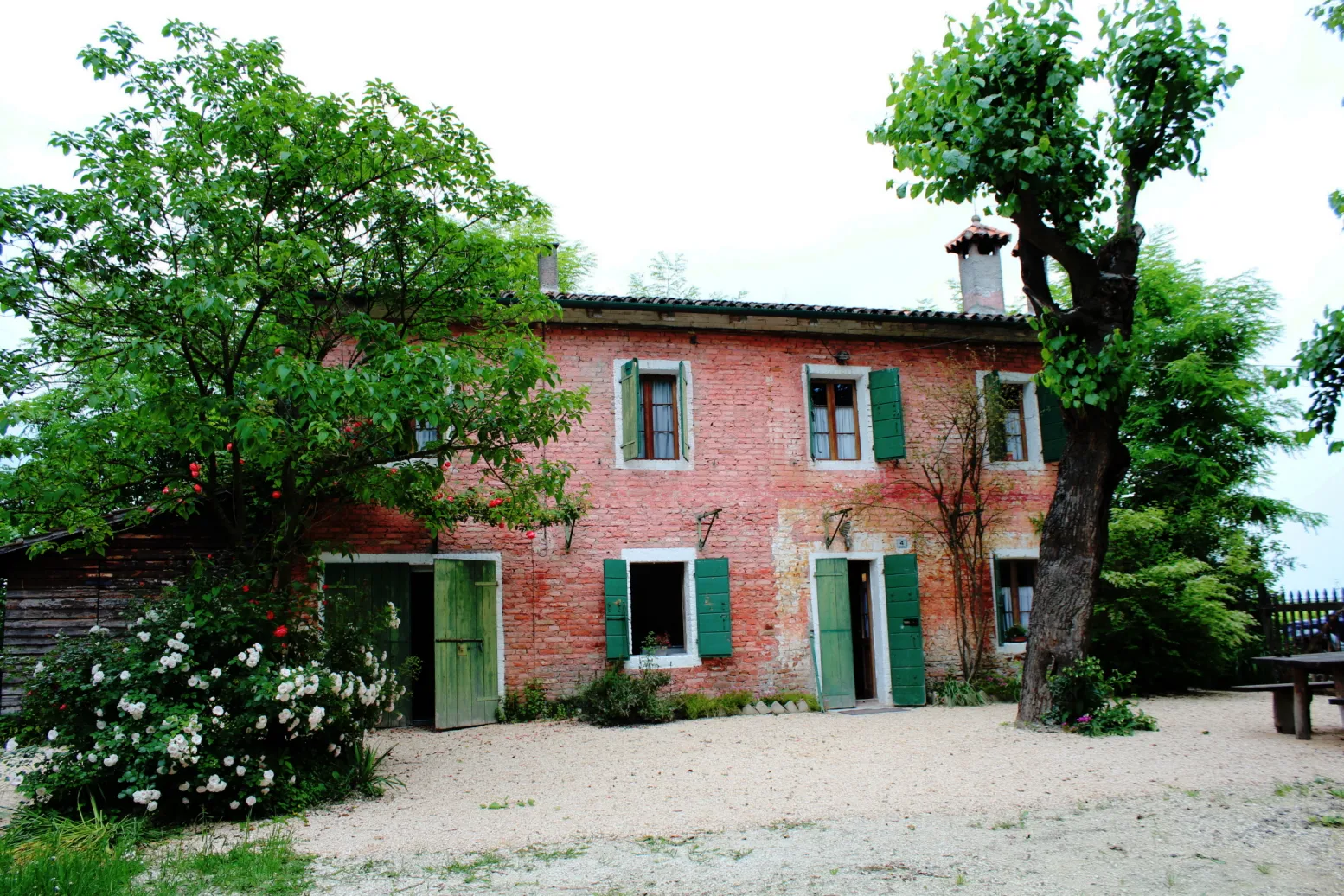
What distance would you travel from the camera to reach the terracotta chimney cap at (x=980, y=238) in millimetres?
14984

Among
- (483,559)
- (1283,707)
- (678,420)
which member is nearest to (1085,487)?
(1283,707)

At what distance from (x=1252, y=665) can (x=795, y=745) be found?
336 inches

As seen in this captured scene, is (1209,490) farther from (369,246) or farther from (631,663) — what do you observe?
(369,246)

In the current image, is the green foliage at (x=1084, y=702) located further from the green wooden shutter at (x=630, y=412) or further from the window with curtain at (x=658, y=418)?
the green wooden shutter at (x=630, y=412)

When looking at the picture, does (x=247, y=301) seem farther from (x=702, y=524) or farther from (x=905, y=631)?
(x=905, y=631)

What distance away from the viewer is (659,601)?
40.9 ft

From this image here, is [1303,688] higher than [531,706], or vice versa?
[1303,688]

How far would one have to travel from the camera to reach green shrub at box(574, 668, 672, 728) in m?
10.8

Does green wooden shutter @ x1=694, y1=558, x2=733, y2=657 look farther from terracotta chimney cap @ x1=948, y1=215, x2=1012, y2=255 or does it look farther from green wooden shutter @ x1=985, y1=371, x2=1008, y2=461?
terracotta chimney cap @ x1=948, y1=215, x2=1012, y2=255

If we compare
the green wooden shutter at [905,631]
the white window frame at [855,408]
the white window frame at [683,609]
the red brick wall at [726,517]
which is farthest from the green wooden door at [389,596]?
the green wooden shutter at [905,631]

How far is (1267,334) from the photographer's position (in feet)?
50.8

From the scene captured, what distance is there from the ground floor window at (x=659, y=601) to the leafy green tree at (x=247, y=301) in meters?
4.08

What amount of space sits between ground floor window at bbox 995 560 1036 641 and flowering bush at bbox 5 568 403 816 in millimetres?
9559

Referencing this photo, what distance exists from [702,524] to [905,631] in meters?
3.05
